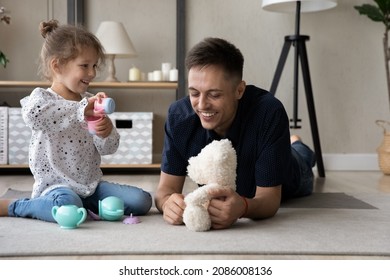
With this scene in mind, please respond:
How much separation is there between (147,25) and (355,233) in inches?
93.4

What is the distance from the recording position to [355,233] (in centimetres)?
153

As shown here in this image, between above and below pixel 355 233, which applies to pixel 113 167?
below

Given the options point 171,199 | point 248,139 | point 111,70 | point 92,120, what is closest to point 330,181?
point 111,70

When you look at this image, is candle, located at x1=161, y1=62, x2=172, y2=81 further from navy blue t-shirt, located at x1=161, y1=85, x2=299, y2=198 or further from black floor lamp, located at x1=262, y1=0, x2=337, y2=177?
navy blue t-shirt, located at x1=161, y1=85, x2=299, y2=198

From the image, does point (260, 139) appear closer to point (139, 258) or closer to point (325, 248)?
point (325, 248)

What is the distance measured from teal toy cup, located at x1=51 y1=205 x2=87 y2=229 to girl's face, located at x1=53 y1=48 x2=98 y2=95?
39cm

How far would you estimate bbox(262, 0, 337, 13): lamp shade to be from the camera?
10.7 ft

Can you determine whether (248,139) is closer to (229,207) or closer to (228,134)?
(228,134)

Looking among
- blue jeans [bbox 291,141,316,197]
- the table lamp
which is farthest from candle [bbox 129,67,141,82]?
blue jeans [bbox 291,141,316,197]

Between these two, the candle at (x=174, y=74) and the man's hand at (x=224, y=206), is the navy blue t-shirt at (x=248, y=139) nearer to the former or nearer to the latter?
the man's hand at (x=224, y=206)

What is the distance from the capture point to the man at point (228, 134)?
5.01ft

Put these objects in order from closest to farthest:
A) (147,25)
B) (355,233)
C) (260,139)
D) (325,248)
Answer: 1. (325,248)
2. (355,233)
3. (260,139)
4. (147,25)

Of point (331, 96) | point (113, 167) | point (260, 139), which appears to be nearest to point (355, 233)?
point (260, 139)

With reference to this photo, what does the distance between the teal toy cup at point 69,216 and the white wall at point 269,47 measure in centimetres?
209
